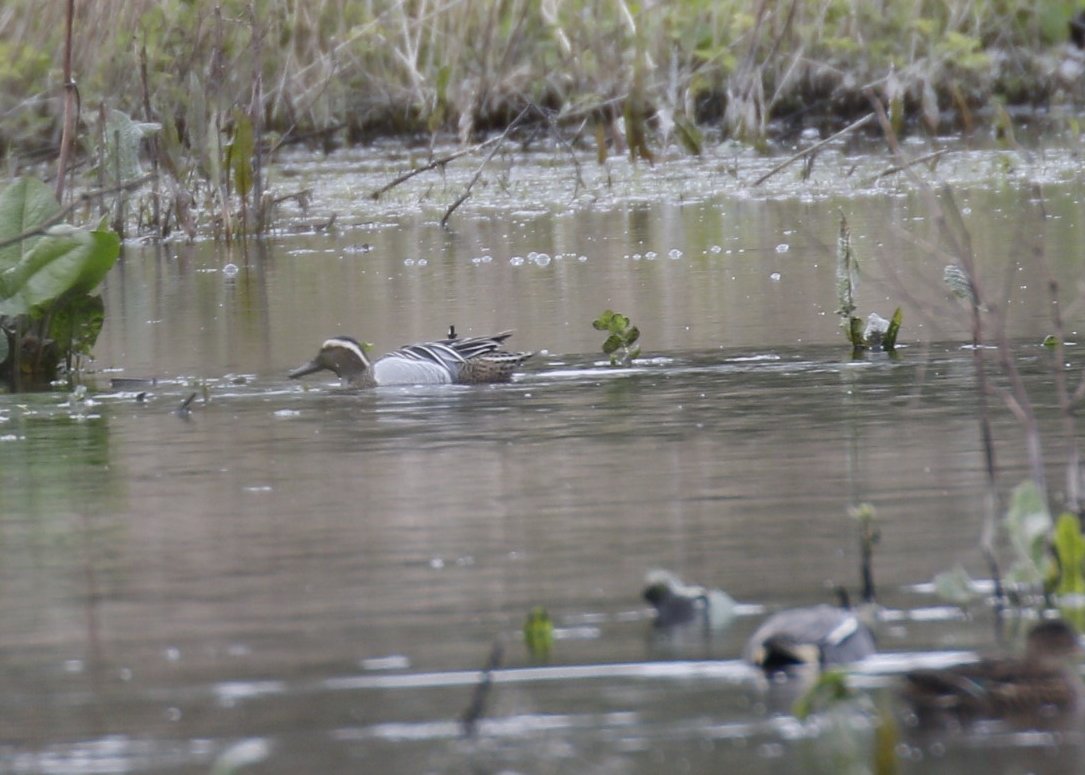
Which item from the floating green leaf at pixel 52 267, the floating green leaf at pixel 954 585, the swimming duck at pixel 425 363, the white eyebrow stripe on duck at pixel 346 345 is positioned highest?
the floating green leaf at pixel 52 267

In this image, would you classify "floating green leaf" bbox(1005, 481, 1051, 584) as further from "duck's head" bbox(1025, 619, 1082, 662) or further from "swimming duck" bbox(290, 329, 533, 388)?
"swimming duck" bbox(290, 329, 533, 388)

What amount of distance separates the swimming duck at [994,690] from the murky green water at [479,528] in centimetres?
8

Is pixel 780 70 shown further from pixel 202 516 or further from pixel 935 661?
pixel 935 661

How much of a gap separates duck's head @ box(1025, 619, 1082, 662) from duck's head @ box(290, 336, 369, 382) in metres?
5.36

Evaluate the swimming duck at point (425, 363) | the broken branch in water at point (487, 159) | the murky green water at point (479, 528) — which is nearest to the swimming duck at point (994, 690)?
the murky green water at point (479, 528)

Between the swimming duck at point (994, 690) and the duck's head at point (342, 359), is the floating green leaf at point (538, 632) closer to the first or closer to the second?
the swimming duck at point (994, 690)

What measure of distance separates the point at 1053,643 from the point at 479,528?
79.6 inches

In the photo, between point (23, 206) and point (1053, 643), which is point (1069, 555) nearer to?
point (1053, 643)

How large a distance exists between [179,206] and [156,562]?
11.1m

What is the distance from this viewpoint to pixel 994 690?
3.89m

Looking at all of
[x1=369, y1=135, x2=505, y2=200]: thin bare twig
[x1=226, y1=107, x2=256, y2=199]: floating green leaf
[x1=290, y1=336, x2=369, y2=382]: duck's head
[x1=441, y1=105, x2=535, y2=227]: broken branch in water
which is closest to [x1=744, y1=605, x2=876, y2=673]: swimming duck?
[x1=290, y1=336, x2=369, y2=382]: duck's head

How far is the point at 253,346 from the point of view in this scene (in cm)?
1074

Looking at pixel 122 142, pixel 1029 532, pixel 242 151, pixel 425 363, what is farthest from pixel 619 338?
pixel 242 151

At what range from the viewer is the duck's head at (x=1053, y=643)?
4121mm
